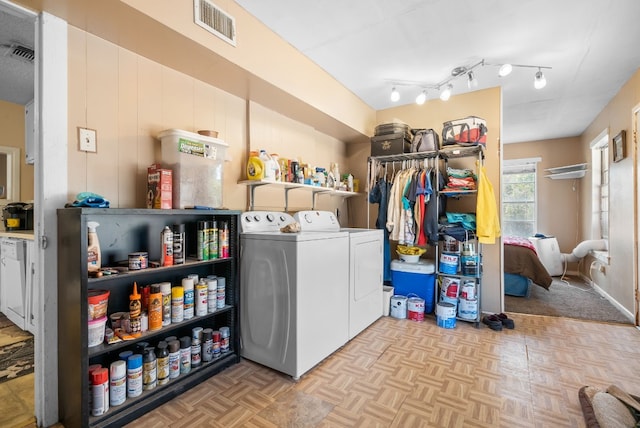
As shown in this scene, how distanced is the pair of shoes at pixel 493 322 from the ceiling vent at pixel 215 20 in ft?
10.2

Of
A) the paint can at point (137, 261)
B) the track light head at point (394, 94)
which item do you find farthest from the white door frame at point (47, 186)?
the track light head at point (394, 94)

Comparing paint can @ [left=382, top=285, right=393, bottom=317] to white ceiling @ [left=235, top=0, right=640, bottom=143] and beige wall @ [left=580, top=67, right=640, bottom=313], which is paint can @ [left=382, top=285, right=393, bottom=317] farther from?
beige wall @ [left=580, top=67, right=640, bottom=313]

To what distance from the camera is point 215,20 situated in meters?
1.79

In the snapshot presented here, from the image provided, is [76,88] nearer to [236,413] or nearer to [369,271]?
[236,413]

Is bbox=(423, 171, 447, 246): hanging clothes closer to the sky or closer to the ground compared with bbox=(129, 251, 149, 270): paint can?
closer to the sky

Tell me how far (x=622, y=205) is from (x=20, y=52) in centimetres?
568

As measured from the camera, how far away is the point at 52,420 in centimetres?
148

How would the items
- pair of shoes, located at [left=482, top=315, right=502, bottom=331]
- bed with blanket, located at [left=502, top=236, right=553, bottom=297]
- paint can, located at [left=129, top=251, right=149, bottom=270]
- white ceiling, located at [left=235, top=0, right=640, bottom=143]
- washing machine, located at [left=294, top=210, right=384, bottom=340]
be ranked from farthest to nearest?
bed with blanket, located at [left=502, top=236, right=553, bottom=297]
pair of shoes, located at [left=482, top=315, right=502, bottom=331]
washing machine, located at [left=294, top=210, right=384, bottom=340]
white ceiling, located at [left=235, top=0, right=640, bottom=143]
paint can, located at [left=129, top=251, right=149, bottom=270]

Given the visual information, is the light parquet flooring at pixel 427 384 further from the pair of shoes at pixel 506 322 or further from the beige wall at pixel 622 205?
the beige wall at pixel 622 205

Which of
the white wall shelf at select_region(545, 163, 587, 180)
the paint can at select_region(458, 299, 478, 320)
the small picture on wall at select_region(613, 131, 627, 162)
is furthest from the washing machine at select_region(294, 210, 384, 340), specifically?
the white wall shelf at select_region(545, 163, 587, 180)

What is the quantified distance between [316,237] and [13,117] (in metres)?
3.91

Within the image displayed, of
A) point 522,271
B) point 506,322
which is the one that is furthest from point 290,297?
point 522,271

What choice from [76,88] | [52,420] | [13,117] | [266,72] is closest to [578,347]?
[266,72]

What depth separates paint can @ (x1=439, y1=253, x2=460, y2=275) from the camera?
292 centimetres
